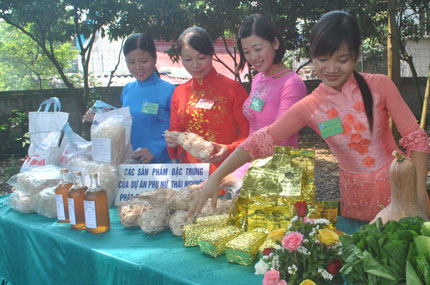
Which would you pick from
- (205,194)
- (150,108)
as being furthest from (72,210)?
(150,108)

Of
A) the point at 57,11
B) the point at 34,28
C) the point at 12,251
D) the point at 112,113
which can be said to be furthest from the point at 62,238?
the point at 34,28

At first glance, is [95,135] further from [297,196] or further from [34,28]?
[34,28]

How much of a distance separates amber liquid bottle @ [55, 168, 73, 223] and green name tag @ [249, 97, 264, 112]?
3.27 ft

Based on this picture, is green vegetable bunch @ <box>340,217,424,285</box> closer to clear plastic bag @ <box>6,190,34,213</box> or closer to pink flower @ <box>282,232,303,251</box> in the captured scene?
pink flower @ <box>282,232,303,251</box>

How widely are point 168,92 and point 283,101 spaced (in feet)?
3.06

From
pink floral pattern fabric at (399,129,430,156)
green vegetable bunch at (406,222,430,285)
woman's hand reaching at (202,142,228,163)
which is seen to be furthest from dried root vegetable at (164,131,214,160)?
green vegetable bunch at (406,222,430,285)

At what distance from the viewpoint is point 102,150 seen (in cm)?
204

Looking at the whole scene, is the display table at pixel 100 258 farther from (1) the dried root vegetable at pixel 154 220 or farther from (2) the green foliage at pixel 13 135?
(2) the green foliage at pixel 13 135

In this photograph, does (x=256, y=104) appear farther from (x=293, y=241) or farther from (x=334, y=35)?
(x=293, y=241)

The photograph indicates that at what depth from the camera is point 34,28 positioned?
645 cm

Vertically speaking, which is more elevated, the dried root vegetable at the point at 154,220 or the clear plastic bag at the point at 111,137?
the clear plastic bag at the point at 111,137

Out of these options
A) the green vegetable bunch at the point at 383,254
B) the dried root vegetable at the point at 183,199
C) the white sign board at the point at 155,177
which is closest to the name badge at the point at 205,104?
the white sign board at the point at 155,177

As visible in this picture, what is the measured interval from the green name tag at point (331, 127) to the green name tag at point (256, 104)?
0.48 metres

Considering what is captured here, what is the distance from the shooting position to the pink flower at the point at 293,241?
3.23 feet
